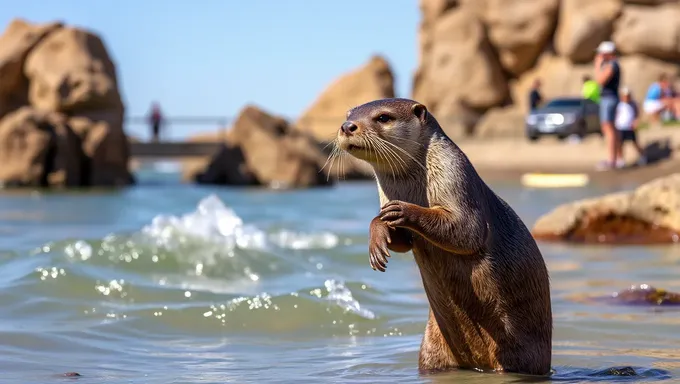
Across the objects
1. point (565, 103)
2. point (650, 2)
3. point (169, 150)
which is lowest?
point (169, 150)

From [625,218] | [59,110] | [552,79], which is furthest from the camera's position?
[552,79]

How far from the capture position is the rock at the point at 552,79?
45.3 metres

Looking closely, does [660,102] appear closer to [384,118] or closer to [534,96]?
[534,96]

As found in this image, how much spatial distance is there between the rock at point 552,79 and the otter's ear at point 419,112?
131 ft

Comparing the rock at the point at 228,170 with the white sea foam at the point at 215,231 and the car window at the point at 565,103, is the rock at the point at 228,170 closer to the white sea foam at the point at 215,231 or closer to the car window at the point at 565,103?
the car window at the point at 565,103

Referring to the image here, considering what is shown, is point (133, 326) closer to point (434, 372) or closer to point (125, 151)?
point (434, 372)

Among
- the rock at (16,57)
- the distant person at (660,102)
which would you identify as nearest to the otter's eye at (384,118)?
the distant person at (660,102)

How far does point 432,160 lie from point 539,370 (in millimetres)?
1149

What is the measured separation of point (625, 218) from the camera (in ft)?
41.3

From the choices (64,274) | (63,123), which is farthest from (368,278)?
(63,123)

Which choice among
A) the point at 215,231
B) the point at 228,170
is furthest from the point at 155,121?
the point at 215,231

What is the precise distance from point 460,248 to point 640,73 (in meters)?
39.2

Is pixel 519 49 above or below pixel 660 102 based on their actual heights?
above

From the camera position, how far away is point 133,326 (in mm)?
7934
